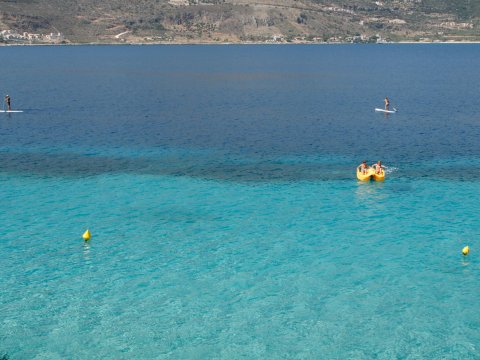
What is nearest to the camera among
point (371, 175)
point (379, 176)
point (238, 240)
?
point (238, 240)

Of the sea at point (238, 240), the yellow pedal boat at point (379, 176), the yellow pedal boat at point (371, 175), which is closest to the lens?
the sea at point (238, 240)

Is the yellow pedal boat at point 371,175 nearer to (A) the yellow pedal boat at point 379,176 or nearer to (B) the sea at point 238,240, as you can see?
(A) the yellow pedal boat at point 379,176

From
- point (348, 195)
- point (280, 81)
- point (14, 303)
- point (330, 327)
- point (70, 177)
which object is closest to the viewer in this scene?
point (330, 327)

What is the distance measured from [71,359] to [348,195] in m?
33.6

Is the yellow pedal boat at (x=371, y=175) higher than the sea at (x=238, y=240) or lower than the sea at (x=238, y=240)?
higher

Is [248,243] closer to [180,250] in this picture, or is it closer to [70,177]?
[180,250]

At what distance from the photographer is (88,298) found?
36156mm

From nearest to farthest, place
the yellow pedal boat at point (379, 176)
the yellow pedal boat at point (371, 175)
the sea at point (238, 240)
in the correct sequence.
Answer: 1. the sea at point (238, 240)
2. the yellow pedal boat at point (371, 175)
3. the yellow pedal boat at point (379, 176)

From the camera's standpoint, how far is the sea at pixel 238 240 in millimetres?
32312

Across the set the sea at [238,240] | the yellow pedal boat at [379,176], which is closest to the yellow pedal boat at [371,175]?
the yellow pedal boat at [379,176]

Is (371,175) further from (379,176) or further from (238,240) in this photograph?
(238,240)

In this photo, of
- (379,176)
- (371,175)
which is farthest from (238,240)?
(379,176)

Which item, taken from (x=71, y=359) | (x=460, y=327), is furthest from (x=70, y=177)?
(x=460, y=327)

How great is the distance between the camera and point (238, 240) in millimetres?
45750
